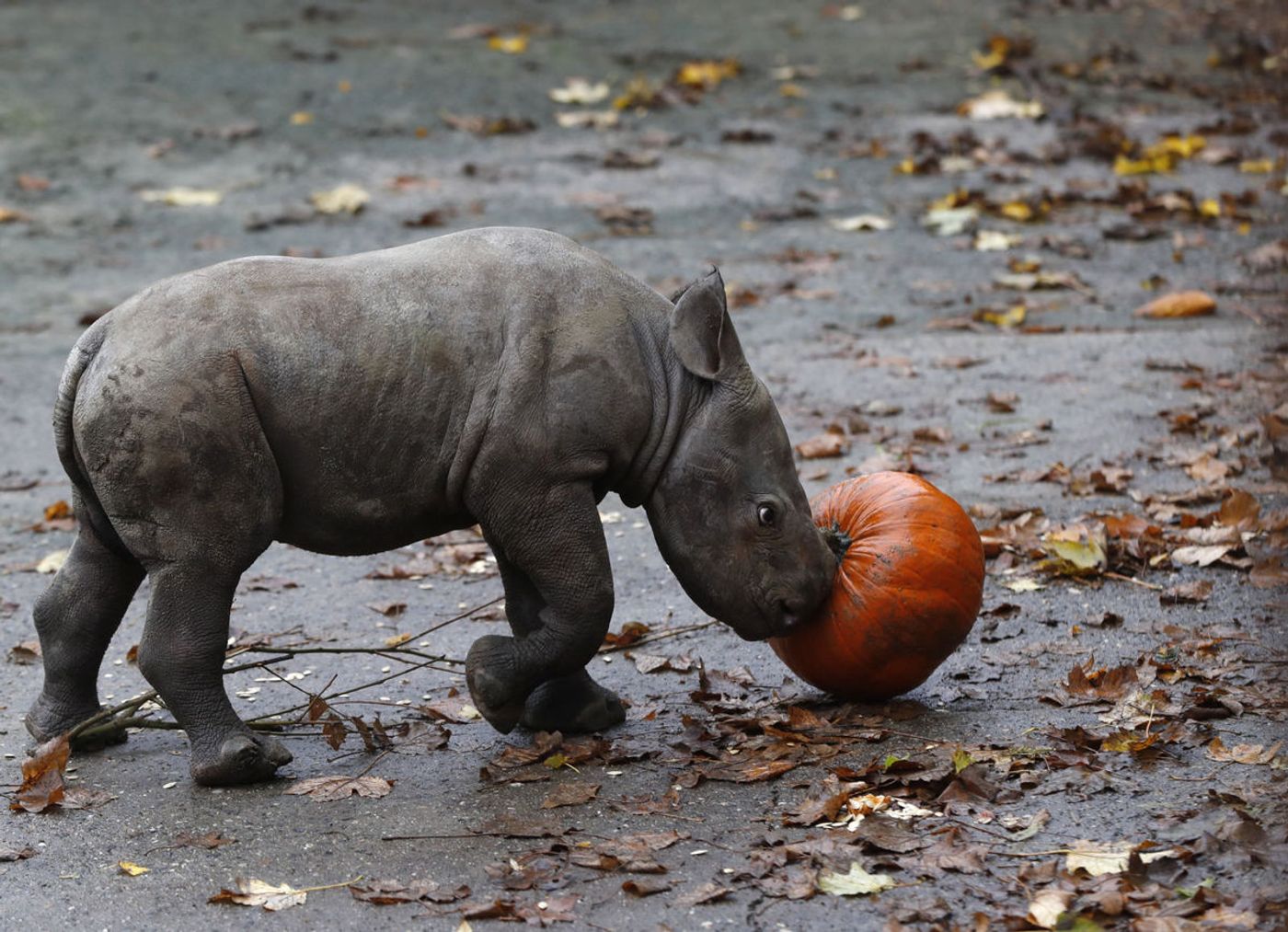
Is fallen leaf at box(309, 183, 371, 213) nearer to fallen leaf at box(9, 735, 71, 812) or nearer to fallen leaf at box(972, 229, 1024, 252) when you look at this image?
fallen leaf at box(972, 229, 1024, 252)

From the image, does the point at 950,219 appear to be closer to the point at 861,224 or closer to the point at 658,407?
the point at 861,224

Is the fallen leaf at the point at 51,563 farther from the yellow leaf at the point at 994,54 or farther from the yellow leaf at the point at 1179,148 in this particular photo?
the yellow leaf at the point at 994,54

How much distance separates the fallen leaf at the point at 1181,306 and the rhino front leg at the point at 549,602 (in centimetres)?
623

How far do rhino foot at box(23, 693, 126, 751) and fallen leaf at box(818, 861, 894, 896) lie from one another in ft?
8.59

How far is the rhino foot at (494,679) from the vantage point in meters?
5.16

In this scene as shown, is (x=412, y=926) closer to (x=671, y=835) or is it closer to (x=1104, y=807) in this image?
(x=671, y=835)

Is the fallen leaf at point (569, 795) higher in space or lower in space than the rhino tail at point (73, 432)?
lower

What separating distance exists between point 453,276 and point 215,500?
102 cm

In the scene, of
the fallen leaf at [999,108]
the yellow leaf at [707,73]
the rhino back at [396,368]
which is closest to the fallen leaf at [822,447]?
the rhino back at [396,368]

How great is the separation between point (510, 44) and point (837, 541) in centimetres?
1254

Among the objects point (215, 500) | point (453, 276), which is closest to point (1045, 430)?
point (453, 276)

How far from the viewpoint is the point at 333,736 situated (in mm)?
5285

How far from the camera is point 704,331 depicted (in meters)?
5.18

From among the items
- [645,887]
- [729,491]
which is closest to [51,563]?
[729,491]
